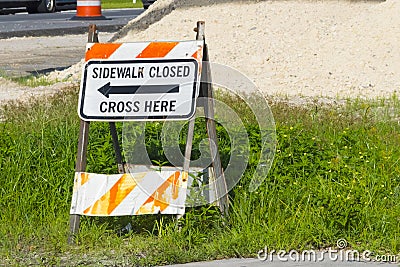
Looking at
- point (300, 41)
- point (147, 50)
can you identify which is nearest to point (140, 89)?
point (147, 50)

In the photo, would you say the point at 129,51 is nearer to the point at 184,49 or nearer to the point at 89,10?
the point at 184,49

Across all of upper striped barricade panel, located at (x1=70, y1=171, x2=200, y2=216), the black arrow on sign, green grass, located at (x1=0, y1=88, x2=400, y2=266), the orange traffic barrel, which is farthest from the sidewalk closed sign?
the orange traffic barrel

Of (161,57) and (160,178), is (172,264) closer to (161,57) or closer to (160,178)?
(160,178)

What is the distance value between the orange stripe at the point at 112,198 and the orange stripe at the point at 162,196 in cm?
14

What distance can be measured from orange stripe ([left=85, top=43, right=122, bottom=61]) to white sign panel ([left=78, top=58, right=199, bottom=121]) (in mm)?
45

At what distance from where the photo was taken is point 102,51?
17.6ft

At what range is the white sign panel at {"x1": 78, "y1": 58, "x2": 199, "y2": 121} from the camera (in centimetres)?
518

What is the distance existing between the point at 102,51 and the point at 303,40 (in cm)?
596

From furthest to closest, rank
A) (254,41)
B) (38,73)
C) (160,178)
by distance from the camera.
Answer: (38,73), (254,41), (160,178)

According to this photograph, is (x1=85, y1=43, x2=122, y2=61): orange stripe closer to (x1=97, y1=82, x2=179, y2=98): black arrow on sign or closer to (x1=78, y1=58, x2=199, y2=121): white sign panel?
(x1=78, y1=58, x2=199, y2=121): white sign panel

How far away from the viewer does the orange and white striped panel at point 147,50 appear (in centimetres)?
522

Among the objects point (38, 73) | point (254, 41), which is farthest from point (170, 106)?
point (38, 73)

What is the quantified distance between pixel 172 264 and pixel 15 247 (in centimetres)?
94

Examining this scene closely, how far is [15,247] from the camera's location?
5.22 metres
